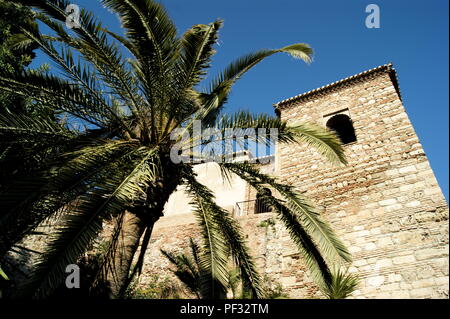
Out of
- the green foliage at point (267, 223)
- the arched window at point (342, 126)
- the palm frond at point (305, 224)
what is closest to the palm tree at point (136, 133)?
the palm frond at point (305, 224)

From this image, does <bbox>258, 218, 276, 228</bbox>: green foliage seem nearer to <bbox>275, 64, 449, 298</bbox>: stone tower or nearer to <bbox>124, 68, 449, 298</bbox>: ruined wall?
<bbox>124, 68, 449, 298</bbox>: ruined wall

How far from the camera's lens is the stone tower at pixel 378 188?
20.2 ft

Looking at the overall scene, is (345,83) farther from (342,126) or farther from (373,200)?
(373,200)

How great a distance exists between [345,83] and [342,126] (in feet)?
4.41

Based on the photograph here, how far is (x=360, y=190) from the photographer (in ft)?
25.2

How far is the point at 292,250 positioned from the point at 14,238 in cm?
555

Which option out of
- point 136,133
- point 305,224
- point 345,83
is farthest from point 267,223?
point 136,133

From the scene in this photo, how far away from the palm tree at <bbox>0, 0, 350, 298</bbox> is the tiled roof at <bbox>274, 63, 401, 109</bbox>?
16.1ft

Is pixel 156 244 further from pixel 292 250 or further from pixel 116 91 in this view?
pixel 116 91

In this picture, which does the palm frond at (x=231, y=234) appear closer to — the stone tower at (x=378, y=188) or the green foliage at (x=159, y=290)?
the stone tower at (x=378, y=188)

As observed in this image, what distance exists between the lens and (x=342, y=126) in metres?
9.99

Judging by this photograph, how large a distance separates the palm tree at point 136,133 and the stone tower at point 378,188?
204cm

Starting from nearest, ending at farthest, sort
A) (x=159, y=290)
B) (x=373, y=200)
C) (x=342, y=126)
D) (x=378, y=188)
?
(x=373, y=200) < (x=378, y=188) < (x=342, y=126) < (x=159, y=290)

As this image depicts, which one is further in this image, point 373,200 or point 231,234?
point 373,200
